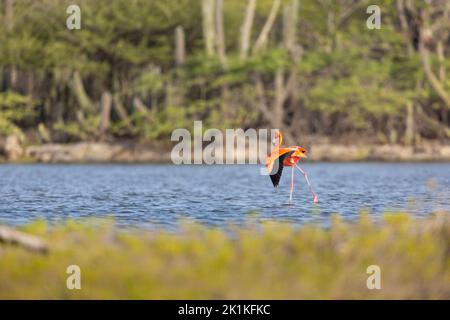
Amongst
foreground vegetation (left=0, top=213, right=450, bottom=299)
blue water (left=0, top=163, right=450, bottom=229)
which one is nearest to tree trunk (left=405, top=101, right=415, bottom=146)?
blue water (left=0, top=163, right=450, bottom=229)

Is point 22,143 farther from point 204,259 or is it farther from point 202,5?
point 204,259

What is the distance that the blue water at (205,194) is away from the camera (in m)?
23.2

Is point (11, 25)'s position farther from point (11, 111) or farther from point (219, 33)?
point (219, 33)

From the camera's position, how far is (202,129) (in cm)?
5706

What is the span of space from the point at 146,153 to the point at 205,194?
2728 centimetres

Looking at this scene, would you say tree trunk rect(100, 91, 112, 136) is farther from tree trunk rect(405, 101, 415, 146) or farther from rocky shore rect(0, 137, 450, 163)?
tree trunk rect(405, 101, 415, 146)

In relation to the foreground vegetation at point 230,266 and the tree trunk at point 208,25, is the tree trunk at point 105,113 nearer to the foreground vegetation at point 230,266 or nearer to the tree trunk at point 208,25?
the tree trunk at point 208,25

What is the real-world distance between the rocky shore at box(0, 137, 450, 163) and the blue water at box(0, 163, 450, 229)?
22.6 feet

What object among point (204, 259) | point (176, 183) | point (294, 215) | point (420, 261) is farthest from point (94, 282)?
point (176, 183)

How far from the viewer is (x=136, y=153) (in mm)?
57062

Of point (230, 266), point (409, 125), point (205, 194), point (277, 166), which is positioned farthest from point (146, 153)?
point (230, 266)

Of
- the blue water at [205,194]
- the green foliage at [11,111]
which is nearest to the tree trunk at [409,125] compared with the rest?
the blue water at [205,194]

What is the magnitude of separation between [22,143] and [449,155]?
2498cm

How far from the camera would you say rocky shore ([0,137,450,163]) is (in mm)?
55312
